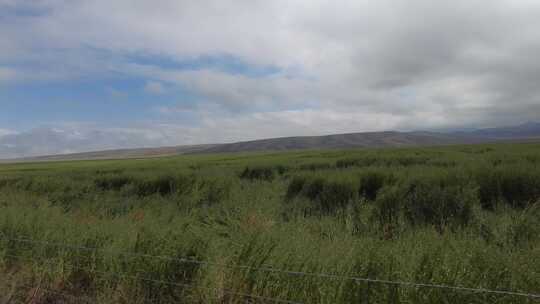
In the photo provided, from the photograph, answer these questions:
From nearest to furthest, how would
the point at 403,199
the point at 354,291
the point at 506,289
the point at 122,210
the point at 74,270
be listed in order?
the point at 506,289
the point at 354,291
the point at 74,270
the point at 403,199
the point at 122,210

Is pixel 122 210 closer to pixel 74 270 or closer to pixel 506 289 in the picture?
pixel 74 270

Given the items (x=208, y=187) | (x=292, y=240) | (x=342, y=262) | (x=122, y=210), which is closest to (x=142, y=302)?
(x=292, y=240)

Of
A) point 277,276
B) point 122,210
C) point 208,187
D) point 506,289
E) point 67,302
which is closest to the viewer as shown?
point 506,289

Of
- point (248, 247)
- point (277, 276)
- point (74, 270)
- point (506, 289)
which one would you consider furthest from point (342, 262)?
point (74, 270)

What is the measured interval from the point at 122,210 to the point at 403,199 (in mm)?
9398

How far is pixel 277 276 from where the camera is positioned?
345 centimetres

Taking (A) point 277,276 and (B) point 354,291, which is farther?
(A) point 277,276

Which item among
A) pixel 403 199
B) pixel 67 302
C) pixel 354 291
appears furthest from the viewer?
pixel 403 199

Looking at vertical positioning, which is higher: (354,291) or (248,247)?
(248,247)

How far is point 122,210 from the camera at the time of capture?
10688mm

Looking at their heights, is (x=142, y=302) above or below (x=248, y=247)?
Answer: below

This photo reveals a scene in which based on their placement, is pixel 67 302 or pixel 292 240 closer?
pixel 67 302

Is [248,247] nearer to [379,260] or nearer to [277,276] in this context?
[277,276]

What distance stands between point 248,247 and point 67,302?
2.37 meters
